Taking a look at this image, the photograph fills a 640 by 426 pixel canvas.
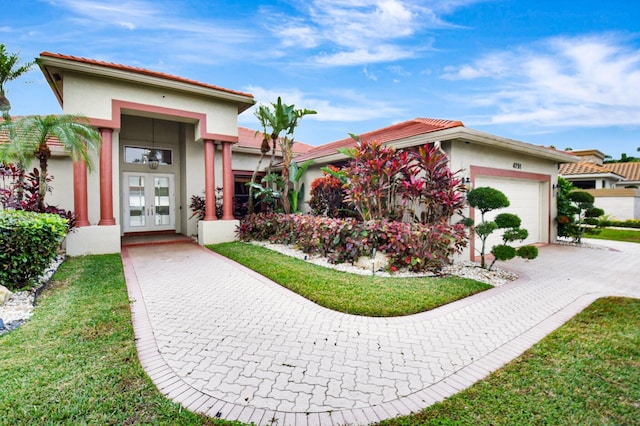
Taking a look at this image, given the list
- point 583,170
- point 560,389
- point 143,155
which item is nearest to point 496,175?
point 560,389

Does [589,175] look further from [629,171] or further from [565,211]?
[565,211]

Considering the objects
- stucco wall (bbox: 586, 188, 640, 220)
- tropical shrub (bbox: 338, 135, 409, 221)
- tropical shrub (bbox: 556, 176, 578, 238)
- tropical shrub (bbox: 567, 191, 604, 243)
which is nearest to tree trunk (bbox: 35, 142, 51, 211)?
tropical shrub (bbox: 338, 135, 409, 221)

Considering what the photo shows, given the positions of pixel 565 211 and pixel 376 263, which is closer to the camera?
pixel 376 263

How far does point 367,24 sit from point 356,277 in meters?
8.33

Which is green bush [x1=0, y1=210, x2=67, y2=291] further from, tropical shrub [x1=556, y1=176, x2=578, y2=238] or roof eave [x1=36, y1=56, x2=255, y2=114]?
tropical shrub [x1=556, y1=176, x2=578, y2=238]

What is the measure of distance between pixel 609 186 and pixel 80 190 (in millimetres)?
33307

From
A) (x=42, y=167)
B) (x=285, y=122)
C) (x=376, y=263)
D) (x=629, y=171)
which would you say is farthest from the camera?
(x=629, y=171)

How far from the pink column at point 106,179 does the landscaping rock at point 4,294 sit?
4.85 metres

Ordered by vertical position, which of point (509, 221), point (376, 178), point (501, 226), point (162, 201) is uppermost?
point (376, 178)

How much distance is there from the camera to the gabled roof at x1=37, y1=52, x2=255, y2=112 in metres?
8.51

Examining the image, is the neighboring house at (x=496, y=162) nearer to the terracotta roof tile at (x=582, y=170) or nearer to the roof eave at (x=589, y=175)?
the terracotta roof tile at (x=582, y=170)

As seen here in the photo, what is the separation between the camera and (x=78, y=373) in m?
3.00

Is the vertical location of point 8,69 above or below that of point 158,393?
above

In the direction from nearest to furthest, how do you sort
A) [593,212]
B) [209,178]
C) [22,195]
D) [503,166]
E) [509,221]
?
[509,221]
[22,195]
[503,166]
[209,178]
[593,212]
